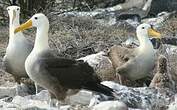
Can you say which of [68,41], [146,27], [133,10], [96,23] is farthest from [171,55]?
[133,10]

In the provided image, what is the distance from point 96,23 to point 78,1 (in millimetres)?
2670

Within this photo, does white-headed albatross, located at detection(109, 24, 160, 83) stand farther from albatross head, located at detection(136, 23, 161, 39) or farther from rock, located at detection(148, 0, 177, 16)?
rock, located at detection(148, 0, 177, 16)

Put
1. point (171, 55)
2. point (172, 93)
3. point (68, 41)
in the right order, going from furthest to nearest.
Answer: point (68, 41) < point (171, 55) < point (172, 93)

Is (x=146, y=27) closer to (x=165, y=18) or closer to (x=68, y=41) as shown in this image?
(x=68, y=41)

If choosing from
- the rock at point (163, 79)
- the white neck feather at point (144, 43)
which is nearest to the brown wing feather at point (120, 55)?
the white neck feather at point (144, 43)

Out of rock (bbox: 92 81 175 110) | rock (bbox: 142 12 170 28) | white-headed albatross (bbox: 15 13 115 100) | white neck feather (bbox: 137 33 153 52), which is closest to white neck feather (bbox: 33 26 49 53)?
white-headed albatross (bbox: 15 13 115 100)

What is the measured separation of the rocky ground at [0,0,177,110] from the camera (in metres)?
7.39

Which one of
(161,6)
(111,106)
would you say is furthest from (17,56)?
(161,6)

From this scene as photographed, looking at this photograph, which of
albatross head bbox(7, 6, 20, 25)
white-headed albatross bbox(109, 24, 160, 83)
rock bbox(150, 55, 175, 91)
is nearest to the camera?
rock bbox(150, 55, 175, 91)

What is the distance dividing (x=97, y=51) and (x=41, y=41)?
261 centimetres

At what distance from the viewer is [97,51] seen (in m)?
10.2

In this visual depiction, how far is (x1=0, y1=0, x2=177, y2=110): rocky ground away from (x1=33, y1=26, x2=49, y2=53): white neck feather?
605 millimetres

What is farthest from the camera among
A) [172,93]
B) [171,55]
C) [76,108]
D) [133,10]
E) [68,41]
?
[133,10]

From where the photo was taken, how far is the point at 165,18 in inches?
539
